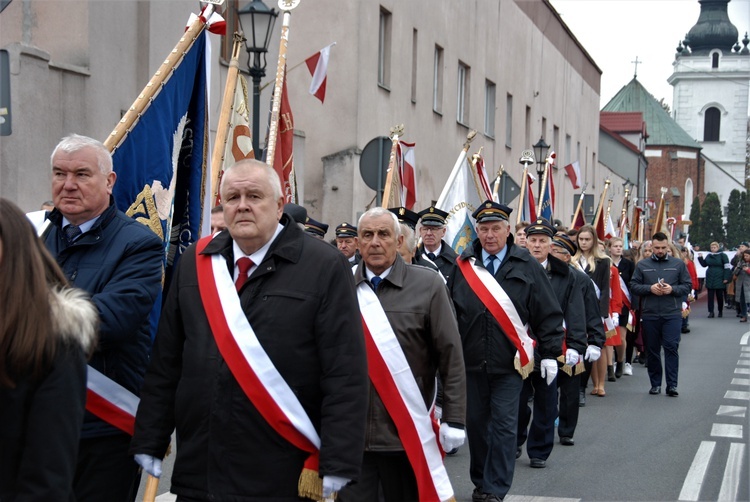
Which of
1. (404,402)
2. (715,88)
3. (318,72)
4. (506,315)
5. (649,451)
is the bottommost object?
(649,451)

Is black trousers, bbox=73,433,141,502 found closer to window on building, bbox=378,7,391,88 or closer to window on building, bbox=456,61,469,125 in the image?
window on building, bbox=378,7,391,88

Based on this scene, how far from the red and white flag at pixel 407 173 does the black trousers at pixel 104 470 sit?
9.30 meters

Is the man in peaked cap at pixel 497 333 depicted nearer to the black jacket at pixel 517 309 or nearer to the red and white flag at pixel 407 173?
the black jacket at pixel 517 309

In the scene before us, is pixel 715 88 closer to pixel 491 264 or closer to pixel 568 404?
pixel 568 404

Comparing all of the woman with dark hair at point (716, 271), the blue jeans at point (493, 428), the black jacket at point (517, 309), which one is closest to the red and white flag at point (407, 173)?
the black jacket at point (517, 309)

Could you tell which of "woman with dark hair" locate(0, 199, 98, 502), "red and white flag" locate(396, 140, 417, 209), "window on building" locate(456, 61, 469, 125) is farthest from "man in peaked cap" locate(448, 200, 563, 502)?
"window on building" locate(456, 61, 469, 125)

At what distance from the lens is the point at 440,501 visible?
5.68 metres

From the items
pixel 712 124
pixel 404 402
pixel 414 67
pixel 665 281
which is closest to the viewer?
pixel 404 402

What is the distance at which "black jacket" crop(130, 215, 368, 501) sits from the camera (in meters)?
4.04

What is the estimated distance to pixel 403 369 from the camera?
5688mm

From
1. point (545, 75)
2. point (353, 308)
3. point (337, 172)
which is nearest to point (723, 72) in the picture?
point (545, 75)

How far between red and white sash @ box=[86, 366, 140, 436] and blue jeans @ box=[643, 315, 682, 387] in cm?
1038

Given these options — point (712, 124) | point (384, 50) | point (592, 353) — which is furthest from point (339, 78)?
point (712, 124)

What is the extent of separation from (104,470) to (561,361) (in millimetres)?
6024
